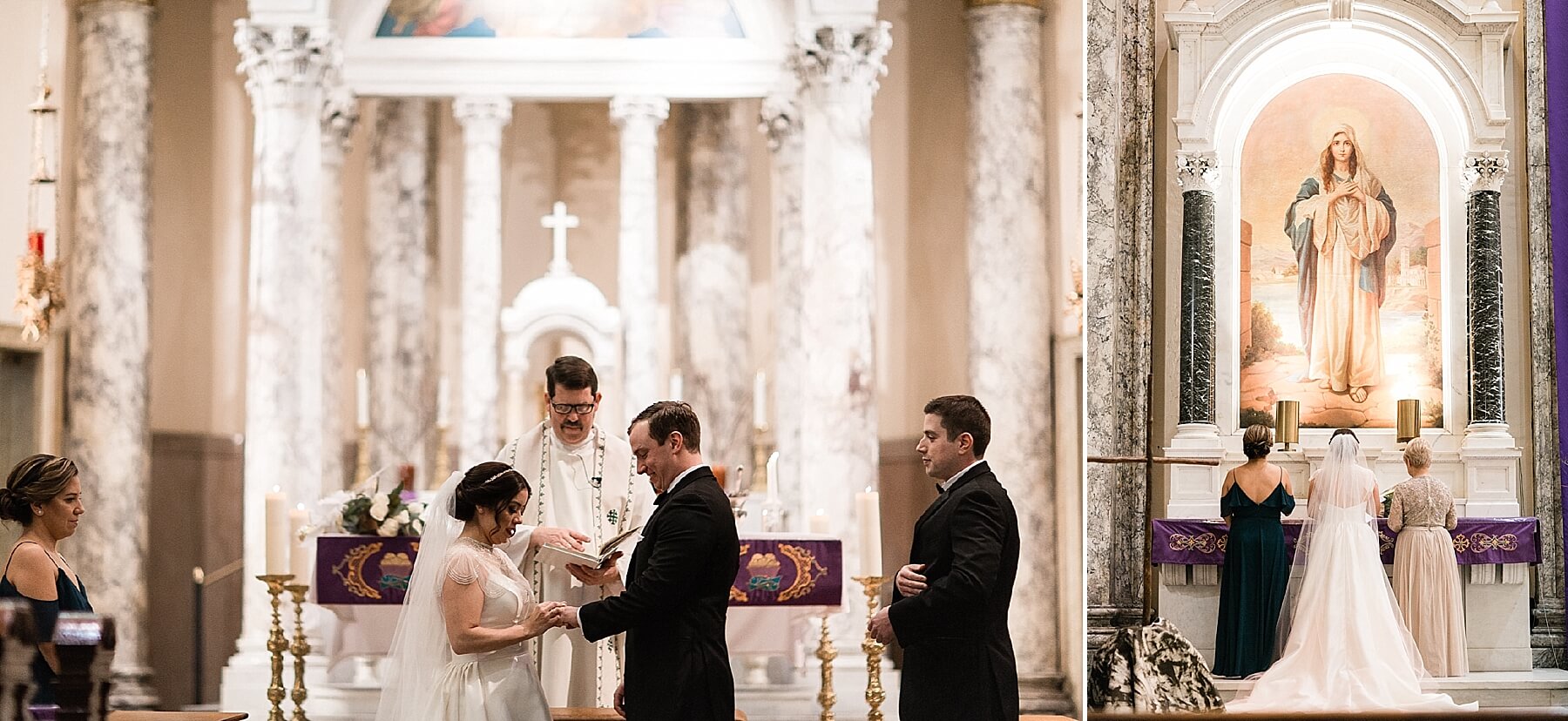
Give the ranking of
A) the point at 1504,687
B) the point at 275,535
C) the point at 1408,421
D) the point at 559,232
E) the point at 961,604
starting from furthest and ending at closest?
the point at 559,232
the point at 275,535
the point at 1408,421
the point at 1504,687
the point at 961,604

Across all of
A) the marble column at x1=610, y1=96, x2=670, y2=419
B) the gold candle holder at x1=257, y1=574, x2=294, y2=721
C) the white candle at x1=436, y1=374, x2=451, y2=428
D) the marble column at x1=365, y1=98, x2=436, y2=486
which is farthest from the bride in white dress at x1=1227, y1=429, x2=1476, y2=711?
the marble column at x1=365, y1=98, x2=436, y2=486

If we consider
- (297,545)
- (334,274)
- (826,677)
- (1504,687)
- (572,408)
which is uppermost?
(334,274)

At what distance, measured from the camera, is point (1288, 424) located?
5863mm

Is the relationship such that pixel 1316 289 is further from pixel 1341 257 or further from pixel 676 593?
pixel 676 593

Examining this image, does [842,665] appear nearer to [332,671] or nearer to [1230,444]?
[332,671]

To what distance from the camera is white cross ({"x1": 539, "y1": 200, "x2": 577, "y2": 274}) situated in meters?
11.3

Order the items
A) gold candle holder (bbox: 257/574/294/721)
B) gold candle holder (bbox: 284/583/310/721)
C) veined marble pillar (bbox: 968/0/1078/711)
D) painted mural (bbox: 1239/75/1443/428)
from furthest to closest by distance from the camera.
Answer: veined marble pillar (bbox: 968/0/1078/711) < gold candle holder (bbox: 284/583/310/721) < gold candle holder (bbox: 257/574/294/721) < painted mural (bbox: 1239/75/1443/428)

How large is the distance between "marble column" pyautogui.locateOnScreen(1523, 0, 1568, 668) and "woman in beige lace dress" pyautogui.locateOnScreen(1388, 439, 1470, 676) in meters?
0.29

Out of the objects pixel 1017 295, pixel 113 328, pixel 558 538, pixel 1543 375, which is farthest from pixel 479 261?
pixel 1543 375

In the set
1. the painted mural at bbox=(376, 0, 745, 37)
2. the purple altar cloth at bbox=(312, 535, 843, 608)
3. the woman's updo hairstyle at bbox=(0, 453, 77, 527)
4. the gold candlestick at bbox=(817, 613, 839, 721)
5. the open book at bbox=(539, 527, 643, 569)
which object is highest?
the painted mural at bbox=(376, 0, 745, 37)

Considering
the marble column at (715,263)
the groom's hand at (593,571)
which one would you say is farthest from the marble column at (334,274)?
the groom's hand at (593,571)

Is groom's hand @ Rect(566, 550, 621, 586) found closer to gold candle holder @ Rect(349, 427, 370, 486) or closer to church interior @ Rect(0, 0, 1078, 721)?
church interior @ Rect(0, 0, 1078, 721)

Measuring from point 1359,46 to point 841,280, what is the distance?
405cm

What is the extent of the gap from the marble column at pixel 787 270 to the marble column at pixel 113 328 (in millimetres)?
3727
